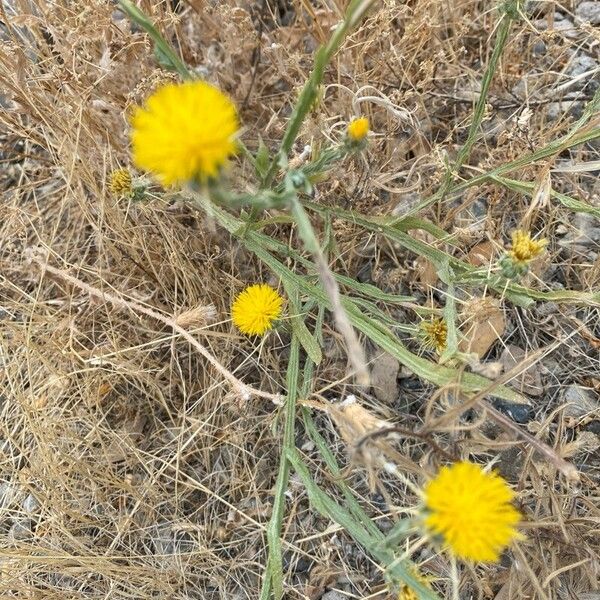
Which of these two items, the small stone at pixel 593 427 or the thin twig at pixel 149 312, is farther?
the small stone at pixel 593 427

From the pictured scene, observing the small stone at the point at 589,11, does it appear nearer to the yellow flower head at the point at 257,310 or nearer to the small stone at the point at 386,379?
the small stone at the point at 386,379

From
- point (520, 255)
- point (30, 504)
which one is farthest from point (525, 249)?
point (30, 504)

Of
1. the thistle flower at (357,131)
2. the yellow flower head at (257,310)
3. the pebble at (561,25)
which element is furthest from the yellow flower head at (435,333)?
the pebble at (561,25)

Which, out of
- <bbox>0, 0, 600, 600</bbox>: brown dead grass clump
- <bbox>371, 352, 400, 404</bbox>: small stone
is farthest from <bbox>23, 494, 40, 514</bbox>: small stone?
<bbox>371, 352, 400, 404</bbox>: small stone

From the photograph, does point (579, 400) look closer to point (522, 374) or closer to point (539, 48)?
point (522, 374)

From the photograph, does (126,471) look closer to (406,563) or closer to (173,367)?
(173,367)

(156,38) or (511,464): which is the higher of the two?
(156,38)

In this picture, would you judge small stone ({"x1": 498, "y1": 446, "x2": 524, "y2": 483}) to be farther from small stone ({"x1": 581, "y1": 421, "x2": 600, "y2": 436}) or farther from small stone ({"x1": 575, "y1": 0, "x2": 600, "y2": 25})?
small stone ({"x1": 575, "y1": 0, "x2": 600, "y2": 25})
